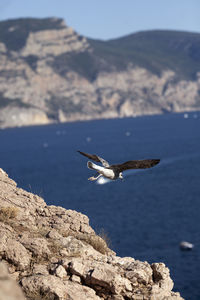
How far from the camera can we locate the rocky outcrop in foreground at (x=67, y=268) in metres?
13.9

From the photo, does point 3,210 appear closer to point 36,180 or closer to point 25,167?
point 36,180

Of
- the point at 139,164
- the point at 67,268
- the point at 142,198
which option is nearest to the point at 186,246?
the point at 142,198

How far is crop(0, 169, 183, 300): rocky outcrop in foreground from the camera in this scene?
13859 millimetres

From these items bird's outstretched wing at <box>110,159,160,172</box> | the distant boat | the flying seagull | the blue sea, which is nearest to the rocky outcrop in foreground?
the flying seagull

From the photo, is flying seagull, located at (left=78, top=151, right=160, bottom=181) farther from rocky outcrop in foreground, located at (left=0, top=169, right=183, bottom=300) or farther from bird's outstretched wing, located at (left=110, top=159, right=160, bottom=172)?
rocky outcrop in foreground, located at (left=0, top=169, right=183, bottom=300)

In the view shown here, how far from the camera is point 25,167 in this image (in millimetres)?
155875

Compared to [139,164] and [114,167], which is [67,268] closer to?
[114,167]

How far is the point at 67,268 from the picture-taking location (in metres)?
14.6

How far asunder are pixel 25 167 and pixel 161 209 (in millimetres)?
70809

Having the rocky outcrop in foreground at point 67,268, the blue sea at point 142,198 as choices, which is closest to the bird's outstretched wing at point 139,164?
the rocky outcrop in foreground at point 67,268

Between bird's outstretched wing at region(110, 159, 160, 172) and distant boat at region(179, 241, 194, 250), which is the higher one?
distant boat at region(179, 241, 194, 250)

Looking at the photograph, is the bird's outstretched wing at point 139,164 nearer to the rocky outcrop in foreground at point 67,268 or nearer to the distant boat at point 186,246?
the rocky outcrop in foreground at point 67,268

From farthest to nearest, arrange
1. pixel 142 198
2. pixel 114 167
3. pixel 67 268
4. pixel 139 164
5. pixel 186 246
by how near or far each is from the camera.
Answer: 1. pixel 142 198
2. pixel 186 246
3. pixel 67 268
4. pixel 114 167
5. pixel 139 164

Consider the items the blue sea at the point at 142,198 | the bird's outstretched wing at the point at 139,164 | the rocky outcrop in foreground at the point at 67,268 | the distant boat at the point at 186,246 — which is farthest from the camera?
the distant boat at the point at 186,246
